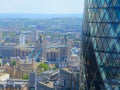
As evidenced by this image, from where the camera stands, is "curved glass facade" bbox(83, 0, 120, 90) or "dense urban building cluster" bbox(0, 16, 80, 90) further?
"dense urban building cluster" bbox(0, 16, 80, 90)

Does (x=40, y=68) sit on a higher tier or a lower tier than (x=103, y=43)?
lower

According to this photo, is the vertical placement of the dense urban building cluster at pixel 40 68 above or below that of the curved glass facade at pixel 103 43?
below

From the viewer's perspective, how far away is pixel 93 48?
26.0 metres

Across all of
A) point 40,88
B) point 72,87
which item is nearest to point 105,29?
point 72,87

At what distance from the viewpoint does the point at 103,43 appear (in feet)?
82.2

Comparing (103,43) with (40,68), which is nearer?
(103,43)

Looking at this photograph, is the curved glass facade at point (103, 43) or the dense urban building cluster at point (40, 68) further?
the dense urban building cluster at point (40, 68)

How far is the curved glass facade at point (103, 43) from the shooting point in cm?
2448

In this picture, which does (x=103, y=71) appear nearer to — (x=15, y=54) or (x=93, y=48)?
(x=93, y=48)

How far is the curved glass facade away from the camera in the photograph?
964 inches

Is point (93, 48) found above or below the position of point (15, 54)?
above

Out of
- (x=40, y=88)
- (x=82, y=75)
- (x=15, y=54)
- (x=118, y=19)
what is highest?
(x=118, y=19)

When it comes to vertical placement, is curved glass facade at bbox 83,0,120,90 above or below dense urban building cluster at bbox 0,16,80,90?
above

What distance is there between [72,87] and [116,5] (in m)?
24.2
